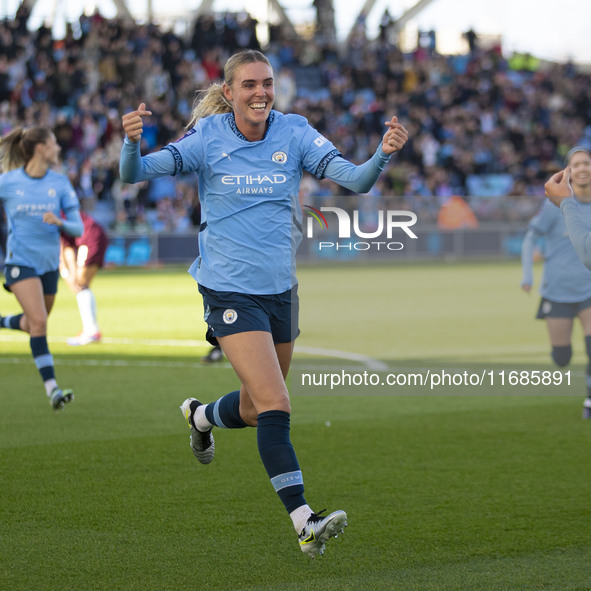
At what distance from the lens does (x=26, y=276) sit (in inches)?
346

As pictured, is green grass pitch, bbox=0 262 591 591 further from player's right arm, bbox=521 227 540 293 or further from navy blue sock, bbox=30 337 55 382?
player's right arm, bbox=521 227 540 293

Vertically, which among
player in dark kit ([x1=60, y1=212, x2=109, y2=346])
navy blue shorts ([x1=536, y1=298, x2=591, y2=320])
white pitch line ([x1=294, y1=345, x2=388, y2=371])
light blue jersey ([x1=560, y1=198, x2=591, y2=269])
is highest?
light blue jersey ([x1=560, y1=198, x2=591, y2=269])

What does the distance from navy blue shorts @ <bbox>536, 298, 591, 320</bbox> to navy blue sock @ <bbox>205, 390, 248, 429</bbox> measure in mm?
3904

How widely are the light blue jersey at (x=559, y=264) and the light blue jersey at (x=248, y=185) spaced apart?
402 centimetres

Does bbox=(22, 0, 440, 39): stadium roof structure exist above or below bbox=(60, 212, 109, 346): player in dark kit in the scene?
above

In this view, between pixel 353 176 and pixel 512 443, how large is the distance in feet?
10.9

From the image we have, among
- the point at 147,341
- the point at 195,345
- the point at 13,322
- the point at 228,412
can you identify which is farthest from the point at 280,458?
the point at 147,341

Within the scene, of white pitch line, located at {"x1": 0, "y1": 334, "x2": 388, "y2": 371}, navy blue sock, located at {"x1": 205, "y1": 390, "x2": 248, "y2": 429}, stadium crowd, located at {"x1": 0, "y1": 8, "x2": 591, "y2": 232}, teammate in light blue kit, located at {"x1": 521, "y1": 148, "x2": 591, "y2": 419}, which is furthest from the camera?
stadium crowd, located at {"x1": 0, "y1": 8, "x2": 591, "y2": 232}

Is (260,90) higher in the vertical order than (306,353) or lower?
higher

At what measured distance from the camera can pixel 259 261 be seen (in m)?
5.01

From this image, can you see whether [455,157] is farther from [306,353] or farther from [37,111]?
[306,353]

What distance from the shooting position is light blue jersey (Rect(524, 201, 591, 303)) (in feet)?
28.5

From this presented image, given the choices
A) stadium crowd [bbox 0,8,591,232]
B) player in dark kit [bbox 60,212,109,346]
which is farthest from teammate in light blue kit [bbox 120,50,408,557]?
stadium crowd [bbox 0,8,591,232]

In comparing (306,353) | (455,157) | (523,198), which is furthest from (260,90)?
(455,157)
